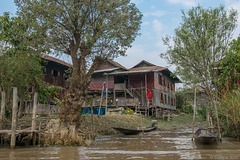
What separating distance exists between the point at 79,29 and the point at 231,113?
27.4 ft

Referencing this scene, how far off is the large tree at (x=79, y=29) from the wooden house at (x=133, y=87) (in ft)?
39.9

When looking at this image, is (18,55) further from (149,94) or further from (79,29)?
(149,94)

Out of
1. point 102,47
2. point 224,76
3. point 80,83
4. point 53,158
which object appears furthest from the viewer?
point 224,76

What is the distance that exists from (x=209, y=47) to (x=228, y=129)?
5.23 metres

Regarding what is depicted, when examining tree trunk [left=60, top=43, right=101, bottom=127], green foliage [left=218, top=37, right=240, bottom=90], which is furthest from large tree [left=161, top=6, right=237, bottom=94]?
tree trunk [left=60, top=43, right=101, bottom=127]

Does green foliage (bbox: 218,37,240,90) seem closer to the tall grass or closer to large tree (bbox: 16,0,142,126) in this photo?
the tall grass

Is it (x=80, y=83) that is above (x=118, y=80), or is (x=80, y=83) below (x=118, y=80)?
below

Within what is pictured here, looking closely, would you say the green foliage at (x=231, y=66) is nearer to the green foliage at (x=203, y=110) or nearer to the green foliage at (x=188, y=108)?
the green foliage at (x=203, y=110)

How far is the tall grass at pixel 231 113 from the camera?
31.2 ft

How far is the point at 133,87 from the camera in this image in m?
26.9

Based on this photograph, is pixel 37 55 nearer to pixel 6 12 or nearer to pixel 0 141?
pixel 6 12

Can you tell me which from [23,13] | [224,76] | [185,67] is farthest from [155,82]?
[23,13]

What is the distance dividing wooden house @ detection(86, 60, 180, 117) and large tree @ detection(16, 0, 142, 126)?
12163 mm

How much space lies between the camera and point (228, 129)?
35.3ft
